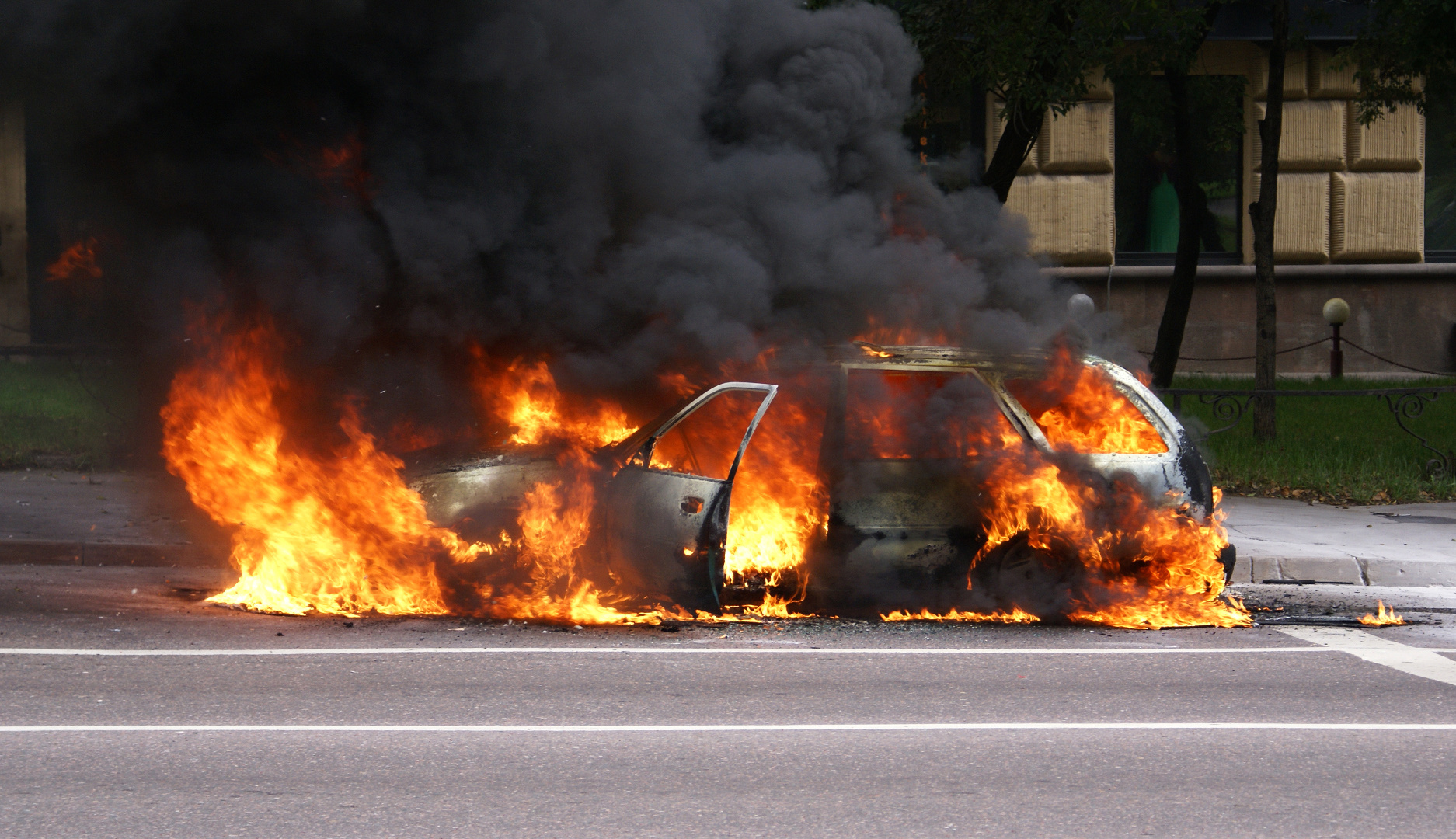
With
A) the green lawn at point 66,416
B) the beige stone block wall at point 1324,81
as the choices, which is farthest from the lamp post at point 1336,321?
the green lawn at point 66,416

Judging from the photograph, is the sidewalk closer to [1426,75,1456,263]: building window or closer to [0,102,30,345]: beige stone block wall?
[0,102,30,345]: beige stone block wall

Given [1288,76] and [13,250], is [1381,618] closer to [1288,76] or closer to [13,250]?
[1288,76]

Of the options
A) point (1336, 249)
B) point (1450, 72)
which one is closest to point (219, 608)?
point (1450, 72)

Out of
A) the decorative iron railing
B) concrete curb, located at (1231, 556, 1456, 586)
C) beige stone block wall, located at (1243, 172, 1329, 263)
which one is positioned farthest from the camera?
beige stone block wall, located at (1243, 172, 1329, 263)

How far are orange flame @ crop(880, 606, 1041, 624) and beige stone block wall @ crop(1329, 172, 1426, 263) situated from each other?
45.3ft

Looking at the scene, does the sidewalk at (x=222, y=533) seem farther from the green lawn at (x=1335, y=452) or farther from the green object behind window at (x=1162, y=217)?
the green object behind window at (x=1162, y=217)

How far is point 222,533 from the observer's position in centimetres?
916

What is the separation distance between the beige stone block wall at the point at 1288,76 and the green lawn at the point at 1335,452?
5.11 meters

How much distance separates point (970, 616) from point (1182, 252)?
30.6 feet

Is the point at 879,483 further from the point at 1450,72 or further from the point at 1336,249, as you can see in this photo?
the point at 1336,249

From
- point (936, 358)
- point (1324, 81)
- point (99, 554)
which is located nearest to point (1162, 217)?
point (1324, 81)

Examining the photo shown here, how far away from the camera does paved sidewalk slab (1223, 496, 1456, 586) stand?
8.71m

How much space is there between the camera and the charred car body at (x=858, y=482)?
6625mm

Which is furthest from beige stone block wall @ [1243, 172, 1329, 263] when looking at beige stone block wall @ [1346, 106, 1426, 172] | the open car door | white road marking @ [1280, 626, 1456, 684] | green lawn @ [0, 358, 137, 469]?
green lawn @ [0, 358, 137, 469]
